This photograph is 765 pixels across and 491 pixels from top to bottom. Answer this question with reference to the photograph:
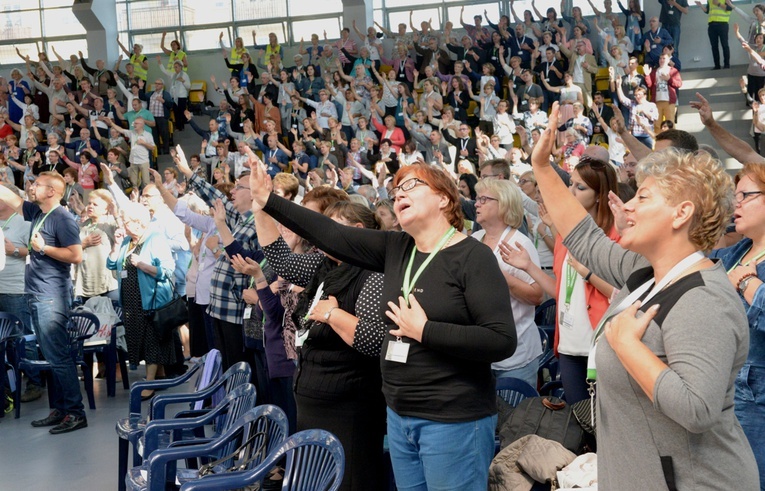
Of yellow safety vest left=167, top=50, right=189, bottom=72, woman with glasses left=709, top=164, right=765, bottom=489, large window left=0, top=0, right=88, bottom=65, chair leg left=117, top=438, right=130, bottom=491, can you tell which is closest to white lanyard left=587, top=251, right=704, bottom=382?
woman with glasses left=709, top=164, right=765, bottom=489

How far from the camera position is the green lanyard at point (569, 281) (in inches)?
125

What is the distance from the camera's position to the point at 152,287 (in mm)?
6176

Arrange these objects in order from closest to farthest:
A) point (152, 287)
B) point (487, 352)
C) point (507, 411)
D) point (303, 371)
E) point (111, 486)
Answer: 1. point (487, 352)
2. point (303, 371)
3. point (507, 411)
4. point (111, 486)
5. point (152, 287)

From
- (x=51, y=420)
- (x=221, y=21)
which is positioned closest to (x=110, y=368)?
(x=51, y=420)

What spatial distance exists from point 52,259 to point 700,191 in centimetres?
448

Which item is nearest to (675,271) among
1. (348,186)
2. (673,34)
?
(348,186)

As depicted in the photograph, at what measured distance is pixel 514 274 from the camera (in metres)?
3.71

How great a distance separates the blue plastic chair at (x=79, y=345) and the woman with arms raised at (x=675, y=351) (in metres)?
5.00

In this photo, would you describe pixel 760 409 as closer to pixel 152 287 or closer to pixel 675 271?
pixel 675 271

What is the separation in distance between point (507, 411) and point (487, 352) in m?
1.10

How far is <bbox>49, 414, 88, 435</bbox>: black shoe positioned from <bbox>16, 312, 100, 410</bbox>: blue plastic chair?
1.76 feet

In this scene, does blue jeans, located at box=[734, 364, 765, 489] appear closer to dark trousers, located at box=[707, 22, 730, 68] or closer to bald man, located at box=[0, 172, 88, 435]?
bald man, located at box=[0, 172, 88, 435]

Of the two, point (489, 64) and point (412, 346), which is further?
point (489, 64)

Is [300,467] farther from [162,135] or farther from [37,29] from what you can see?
[37,29]
